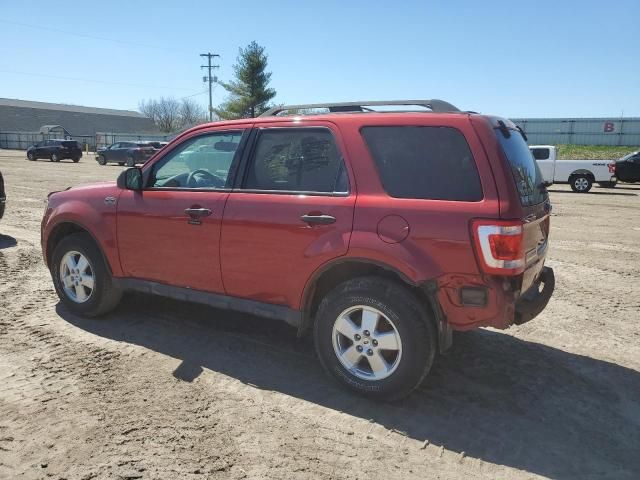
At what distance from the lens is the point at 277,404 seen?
3.49m

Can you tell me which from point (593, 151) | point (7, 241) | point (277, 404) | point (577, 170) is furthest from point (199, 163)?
point (593, 151)

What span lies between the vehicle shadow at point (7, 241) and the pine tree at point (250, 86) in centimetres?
4460

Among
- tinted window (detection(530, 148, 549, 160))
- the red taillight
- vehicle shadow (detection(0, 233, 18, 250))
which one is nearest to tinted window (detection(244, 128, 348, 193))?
the red taillight

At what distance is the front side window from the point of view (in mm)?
4230

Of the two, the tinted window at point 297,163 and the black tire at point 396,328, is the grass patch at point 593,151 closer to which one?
the tinted window at point 297,163

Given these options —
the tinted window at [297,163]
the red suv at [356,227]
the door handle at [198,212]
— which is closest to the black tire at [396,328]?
the red suv at [356,227]

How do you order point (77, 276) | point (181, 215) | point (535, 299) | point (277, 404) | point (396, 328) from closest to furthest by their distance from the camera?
point (396, 328) → point (277, 404) → point (535, 299) → point (181, 215) → point (77, 276)

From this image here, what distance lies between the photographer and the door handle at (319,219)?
11.6ft

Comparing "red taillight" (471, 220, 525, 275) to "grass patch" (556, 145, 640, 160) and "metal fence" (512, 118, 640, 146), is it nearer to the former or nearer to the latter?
"grass patch" (556, 145, 640, 160)

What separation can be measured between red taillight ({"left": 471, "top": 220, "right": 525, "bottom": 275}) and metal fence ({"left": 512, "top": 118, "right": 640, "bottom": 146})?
Answer: 42324mm

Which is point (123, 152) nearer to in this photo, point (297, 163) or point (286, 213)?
point (297, 163)

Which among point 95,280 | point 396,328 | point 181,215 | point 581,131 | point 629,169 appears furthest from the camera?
point 581,131

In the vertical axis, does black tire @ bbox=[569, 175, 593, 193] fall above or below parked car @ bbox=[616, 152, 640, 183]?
below

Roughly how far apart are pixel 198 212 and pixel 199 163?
54 centimetres
